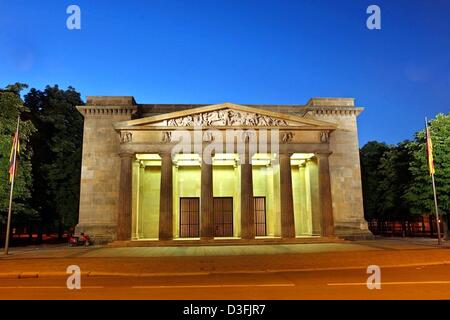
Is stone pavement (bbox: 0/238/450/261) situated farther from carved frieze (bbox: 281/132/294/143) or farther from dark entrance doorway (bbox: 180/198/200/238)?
dark entrance doorway (bbox: 180/198/200/238)

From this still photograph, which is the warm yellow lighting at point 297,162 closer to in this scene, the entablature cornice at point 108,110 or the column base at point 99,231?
the entablature cornice at point 108,110

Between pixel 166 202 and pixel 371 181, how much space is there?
28.1m

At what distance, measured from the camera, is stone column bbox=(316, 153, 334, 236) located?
3039cm

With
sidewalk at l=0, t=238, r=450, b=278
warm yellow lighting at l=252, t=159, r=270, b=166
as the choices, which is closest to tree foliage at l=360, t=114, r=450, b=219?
warm yellow lighting at l=252, t=159, r=270, b=166

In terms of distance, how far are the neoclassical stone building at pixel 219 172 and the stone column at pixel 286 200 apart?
9 cm

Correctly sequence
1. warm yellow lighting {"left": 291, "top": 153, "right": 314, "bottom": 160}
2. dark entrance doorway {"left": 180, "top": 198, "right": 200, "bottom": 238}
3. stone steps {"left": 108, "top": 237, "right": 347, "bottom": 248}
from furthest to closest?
dark entrance doorway {"left": 180, "top": 198, "right": 200, "bottom": 238} → warm yellow lighting {"left": 291, "top": 153, "right": 314, "bottom": 160} → stone steps {"left": 108, "top": 237, "right": 347, "bottom": 248}

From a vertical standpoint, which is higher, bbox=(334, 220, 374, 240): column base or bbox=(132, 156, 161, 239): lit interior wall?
bbox=(132, 156, 161, 239): lit interior wall

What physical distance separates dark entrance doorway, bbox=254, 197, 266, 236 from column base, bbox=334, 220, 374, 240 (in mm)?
7155

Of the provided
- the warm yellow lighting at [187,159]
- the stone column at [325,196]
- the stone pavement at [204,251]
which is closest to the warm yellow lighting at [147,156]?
the warm yellow lighting at [187,159]

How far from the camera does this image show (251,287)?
11.4 metres

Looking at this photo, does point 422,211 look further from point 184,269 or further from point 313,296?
point 313,296

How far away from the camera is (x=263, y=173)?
122 feet
